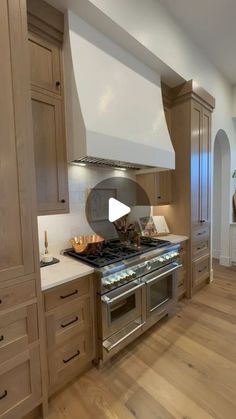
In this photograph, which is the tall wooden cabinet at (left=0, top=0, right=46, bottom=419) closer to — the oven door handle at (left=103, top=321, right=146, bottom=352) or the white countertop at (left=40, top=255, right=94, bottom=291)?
the white countertop at (left=40, top=255, right=94, bottom=291)

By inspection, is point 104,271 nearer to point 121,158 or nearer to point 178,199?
point 121,158

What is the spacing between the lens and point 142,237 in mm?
2645

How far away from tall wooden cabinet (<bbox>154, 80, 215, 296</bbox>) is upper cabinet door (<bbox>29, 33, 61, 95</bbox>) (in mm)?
1485

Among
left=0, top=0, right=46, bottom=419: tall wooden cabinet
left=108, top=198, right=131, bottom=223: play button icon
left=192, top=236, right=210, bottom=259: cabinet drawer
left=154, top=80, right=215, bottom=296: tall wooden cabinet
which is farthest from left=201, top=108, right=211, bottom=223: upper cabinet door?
left=0, top=0, right=46, bottom=419: tall wooden cabinet

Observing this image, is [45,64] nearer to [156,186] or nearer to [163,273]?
[156,186]

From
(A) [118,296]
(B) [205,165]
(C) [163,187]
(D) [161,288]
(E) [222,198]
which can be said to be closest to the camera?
(A) [118,296]

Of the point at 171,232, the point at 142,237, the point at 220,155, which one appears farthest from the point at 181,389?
the point at 220,155

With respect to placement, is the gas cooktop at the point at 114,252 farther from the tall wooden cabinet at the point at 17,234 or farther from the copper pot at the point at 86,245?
the tall wooden cabinet at the point at 17,234

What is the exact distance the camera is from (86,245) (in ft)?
6.45

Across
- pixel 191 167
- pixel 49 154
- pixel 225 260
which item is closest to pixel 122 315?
pixel 49 154

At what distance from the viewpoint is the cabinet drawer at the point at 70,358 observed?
4.66ft

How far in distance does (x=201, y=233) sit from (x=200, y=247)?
0.65ft

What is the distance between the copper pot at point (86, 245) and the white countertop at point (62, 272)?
16 centimetres

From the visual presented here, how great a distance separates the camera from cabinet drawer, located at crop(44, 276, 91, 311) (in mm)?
1378
